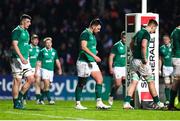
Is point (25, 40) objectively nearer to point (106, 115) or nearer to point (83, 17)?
point (106, 115)

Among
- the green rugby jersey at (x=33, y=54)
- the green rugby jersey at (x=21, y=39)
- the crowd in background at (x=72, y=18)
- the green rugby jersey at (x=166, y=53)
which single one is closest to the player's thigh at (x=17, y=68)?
the green rugby jersey at (x=21, y=39)

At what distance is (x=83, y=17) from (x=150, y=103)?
15548 millimetres

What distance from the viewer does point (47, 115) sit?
691 inches

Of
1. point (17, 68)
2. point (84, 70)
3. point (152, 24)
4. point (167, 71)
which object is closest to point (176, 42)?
point (152, 24)

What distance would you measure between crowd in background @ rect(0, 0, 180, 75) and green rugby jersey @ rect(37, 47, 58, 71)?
6409 mm

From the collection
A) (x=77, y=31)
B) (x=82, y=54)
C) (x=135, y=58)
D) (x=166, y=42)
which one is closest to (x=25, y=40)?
(x=82, y=54)

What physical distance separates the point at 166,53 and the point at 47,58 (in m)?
3.95

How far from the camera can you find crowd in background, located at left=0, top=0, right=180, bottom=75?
34156mm

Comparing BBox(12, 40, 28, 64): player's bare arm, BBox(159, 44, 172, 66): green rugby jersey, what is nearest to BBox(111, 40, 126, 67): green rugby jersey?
BBox(159, 44, 172, 66): green rugby jersey

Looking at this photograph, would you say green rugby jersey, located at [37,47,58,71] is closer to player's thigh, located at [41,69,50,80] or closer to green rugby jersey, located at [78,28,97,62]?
player's thigh, located at [41,69,50,80]

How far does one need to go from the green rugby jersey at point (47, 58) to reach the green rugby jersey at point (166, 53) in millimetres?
3594

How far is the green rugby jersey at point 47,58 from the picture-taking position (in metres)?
26.4

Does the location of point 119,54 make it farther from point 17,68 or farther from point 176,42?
point 17,68

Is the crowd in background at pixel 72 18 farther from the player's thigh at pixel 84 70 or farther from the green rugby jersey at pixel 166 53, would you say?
the player's thigh at pixel 84 70
